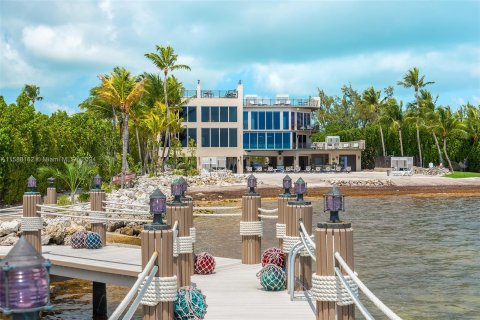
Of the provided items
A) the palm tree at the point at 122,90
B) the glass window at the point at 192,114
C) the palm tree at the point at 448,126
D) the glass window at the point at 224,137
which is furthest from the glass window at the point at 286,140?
the palm tree at the point at 122,90

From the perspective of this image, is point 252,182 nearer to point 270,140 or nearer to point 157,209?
point 157,209

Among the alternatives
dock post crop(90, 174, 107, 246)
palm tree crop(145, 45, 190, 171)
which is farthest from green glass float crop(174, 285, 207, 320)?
palm tree crop(145, 45, 190, 171)

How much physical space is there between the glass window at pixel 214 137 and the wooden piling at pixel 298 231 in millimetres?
57088

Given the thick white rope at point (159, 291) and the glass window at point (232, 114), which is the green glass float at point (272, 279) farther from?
the glass window at point (232, 114)

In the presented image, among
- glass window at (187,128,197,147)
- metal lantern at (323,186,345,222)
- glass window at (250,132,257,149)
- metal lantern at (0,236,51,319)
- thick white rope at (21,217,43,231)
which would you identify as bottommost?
thick white rope at (21,217,43,231)

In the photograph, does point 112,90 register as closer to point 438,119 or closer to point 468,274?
point 468,274

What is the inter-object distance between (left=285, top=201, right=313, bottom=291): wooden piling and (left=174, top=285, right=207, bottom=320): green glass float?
7.31 feet

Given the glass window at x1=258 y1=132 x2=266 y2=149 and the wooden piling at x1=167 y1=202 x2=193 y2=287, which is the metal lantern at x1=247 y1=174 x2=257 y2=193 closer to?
the wooden piling at x1=167 y1=202 x2=193 y2=287

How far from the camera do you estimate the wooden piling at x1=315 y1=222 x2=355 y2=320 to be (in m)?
6.09

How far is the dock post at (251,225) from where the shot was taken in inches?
471

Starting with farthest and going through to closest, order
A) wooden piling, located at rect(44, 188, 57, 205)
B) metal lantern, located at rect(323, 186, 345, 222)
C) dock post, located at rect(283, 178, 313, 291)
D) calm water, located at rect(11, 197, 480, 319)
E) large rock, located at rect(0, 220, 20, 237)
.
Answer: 1. large rock, located at rect(0, 220, 20, 237)
2. wooden piling, located at rect(44, 188, 57, 205)
3. calm water, located at rect(11, 197, 480, 319)
4. dock post, located at rect(283, 178, 313, 291)
5. metal lantern, located at rect(323, 186, 345, 222)

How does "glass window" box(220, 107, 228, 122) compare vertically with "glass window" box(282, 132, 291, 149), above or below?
above

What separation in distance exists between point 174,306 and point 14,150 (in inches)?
1003

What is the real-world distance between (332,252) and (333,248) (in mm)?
46
